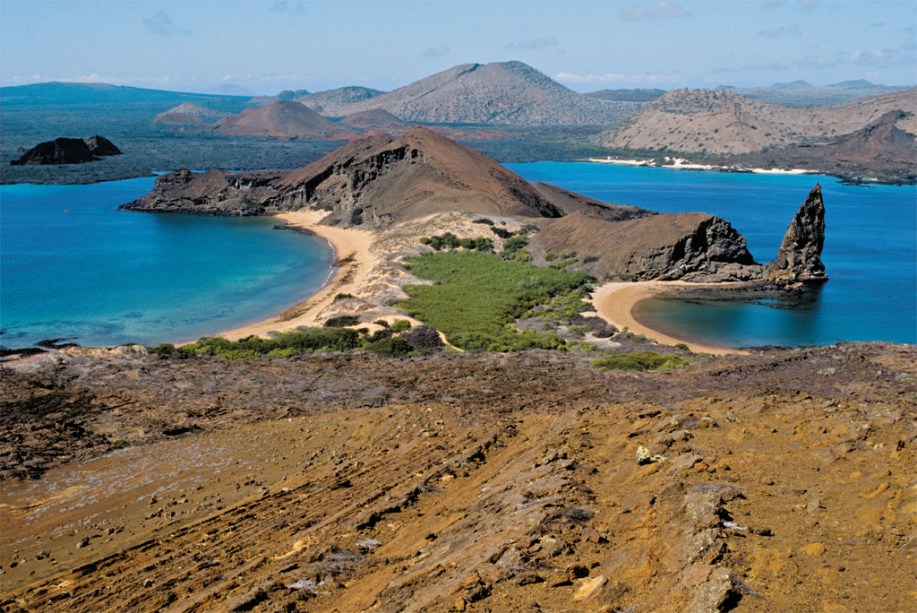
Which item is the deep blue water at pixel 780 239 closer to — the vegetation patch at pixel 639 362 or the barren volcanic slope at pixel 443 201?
the barren volcanic slope at pixel 443 201

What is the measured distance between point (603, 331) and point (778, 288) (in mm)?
21779

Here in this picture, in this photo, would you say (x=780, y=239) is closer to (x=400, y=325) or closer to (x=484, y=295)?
(x=484, y=295)

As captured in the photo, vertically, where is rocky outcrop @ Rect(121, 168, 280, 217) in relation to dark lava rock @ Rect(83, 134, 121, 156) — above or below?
below

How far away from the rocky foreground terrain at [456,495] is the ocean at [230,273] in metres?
16.9

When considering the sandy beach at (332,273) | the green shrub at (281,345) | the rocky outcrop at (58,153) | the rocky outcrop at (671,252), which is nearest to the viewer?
the green shrub at (281,345)

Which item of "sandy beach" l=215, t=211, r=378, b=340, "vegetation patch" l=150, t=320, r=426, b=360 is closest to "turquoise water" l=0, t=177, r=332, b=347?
"sandy beach" l=215, t=211, r=378, b=340

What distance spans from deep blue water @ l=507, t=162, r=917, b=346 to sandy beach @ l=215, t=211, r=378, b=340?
2034cm

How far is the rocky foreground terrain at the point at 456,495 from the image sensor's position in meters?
10.0

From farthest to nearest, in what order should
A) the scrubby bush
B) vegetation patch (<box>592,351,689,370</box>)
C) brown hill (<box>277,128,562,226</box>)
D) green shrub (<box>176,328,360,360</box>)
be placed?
brown hill (<box>277,128,562,226</box>) → the scrubby bush → green shrub (<box>176,328,360,360</box>) → vegetation patch (<box>592,351,689,370</box>)

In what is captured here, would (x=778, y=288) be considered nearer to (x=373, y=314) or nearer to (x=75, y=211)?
(x=373, y=314)

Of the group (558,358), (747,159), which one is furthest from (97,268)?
(747,159)

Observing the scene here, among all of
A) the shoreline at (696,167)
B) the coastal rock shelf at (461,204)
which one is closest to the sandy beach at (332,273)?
the coastal rock shelf at (461,204)

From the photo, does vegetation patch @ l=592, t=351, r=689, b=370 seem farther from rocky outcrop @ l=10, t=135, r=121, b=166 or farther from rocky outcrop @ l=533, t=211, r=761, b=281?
rocky outcrop @ l=10, t=135, r=121, b=166

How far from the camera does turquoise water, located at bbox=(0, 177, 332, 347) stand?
45.1 metres
